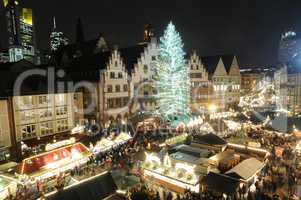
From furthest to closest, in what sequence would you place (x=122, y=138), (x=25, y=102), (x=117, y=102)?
(x=117, y=102), (x=122, y=138), (x=25, y=102)

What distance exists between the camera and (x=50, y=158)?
21.1 metres

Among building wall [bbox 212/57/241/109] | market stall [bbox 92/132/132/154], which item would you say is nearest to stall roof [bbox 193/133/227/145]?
market stall [bbox 92/132/132/154]

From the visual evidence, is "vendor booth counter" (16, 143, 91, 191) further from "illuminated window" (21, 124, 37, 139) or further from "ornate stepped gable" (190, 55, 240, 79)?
"ornate stepped gable" (190, 55, 240, 79)

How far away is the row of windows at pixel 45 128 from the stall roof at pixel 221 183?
21.6 m

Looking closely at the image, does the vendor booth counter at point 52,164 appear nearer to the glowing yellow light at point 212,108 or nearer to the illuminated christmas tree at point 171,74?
the illuminated christmas tree at point 171,74

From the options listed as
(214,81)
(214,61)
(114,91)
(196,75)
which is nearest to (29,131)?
(114,91)

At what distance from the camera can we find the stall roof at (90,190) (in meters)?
12.3

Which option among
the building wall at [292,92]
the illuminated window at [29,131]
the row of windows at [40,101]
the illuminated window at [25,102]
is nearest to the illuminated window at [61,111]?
the row of windows at [40,101]

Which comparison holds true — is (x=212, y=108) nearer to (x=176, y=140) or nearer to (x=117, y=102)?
(x=117, y=102)

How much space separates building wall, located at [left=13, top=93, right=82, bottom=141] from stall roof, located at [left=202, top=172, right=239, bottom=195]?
2172cm

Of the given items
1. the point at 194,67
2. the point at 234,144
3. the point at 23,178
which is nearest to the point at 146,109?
the point at 194,67

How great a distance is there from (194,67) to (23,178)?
127 feet

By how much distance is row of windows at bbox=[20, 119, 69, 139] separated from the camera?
92.1 ft

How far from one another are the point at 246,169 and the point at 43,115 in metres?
24.5
